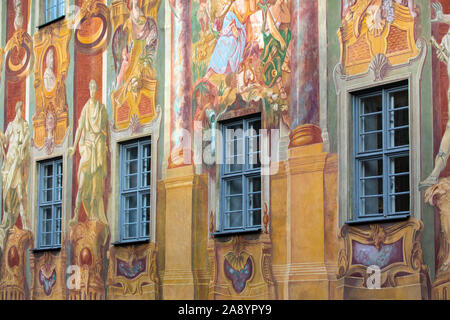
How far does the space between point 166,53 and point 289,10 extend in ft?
9.36

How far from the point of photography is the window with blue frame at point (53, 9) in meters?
19.0

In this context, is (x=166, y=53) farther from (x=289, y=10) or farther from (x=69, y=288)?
(x=69, y=288)

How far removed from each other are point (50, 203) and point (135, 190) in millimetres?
2938

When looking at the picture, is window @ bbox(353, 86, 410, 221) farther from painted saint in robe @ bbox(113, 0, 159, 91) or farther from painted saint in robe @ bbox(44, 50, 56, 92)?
painted saint in robe @ bbox(44, 50, 56, 92)

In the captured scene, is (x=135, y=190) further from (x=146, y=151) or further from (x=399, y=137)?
(x=399, y=137)

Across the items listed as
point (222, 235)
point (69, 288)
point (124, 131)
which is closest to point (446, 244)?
point (222, 235)

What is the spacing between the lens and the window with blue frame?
19.0m

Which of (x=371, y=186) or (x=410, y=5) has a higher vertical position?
(x=410, y=5)

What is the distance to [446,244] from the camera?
1126cm

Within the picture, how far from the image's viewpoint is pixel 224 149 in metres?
14.7

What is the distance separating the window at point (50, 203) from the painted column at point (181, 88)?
3830 millimetres

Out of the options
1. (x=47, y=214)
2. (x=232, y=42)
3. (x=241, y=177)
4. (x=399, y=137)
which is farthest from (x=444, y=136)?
(x=47, y=214)

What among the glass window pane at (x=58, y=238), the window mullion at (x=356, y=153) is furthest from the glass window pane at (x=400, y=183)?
the glass window pane at (x=58, y=238)

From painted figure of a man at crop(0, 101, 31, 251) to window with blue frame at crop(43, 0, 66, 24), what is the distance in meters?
1.86
